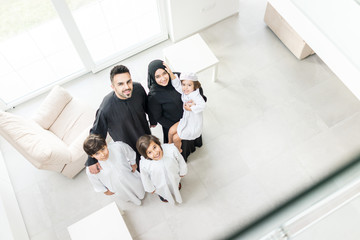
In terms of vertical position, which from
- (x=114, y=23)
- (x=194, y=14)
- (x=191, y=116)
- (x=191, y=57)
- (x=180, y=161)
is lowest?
(x=180, y=161)

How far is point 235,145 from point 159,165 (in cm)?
153

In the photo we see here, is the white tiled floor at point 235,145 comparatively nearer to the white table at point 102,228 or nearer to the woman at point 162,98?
the white table at point 102,228

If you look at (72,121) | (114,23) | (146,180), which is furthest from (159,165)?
(114,23)

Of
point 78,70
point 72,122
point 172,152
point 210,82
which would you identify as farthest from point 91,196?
point 210,82

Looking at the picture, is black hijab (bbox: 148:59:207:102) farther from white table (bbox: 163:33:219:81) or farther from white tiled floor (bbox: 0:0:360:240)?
white tiled floor (bbox: 0:0:360:240)

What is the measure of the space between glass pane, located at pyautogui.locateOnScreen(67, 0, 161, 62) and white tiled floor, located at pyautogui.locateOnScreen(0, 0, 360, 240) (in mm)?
332

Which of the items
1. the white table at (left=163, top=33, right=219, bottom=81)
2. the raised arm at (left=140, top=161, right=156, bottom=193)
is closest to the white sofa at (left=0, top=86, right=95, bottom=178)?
the raised arm at (left=140, top=161, right=156, bottom=193)

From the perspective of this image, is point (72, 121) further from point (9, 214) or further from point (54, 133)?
point (9, 214)

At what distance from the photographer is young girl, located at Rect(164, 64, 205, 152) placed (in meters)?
3.21

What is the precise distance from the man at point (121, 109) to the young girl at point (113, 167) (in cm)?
12

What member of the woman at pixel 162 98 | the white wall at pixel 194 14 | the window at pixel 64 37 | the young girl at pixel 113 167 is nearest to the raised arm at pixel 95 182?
the young girl at pixel 113 167

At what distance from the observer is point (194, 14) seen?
16.1 feet

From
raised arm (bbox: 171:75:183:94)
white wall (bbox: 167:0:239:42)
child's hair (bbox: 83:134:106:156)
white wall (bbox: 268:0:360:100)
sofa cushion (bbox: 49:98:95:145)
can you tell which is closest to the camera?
white wall (bbox: 268:0:360:100)

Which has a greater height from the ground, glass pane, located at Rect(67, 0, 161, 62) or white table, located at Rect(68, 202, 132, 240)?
glass pane, located at Rect(67, 0, 161, 62)
